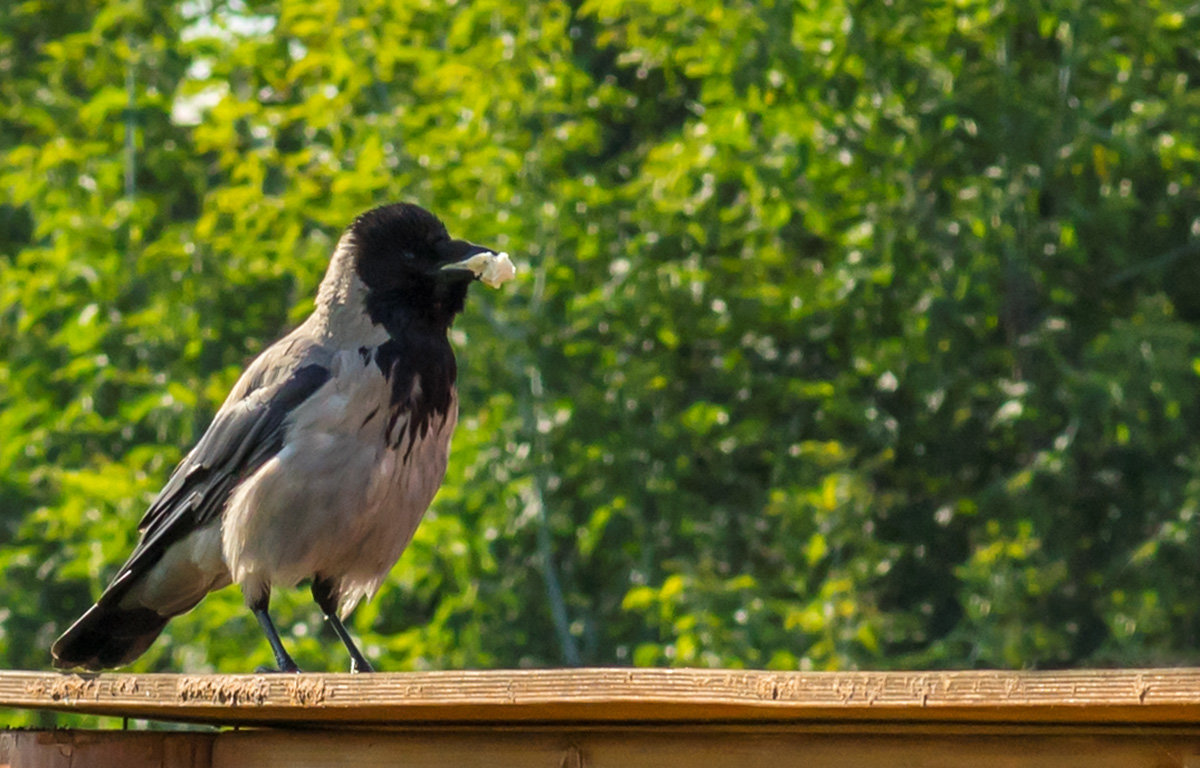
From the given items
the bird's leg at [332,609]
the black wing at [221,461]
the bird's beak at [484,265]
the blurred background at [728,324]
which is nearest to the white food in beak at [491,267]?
the bird's beak at [484,265]

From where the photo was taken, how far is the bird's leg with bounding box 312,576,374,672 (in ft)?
14.9

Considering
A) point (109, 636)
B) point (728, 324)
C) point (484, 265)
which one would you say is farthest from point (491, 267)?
point (728, 324)

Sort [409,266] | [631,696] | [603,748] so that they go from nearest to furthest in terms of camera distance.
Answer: [631,696], [603,748], [409,266]

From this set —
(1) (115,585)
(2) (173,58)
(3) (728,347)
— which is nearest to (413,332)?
(1) (115,585)

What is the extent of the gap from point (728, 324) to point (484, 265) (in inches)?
182

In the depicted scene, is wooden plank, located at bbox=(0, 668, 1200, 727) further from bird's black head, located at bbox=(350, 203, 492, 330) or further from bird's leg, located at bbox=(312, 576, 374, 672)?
bird's black head, located at bbox=(350, 203, 492, 330)

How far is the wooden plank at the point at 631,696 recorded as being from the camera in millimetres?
2084

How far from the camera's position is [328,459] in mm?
4176

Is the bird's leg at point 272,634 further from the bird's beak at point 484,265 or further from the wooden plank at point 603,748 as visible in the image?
the wooden plank at point 603,748

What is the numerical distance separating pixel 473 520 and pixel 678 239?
5.90 ft

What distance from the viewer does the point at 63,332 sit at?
909cm

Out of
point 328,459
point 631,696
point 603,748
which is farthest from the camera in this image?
point 328,459

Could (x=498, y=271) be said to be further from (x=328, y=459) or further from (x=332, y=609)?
(x=332, y=609)

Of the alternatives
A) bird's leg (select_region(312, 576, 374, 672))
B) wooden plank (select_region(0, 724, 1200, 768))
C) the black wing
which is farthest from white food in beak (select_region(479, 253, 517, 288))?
wooden plank (select_region(0, 724, 1200, 768))
